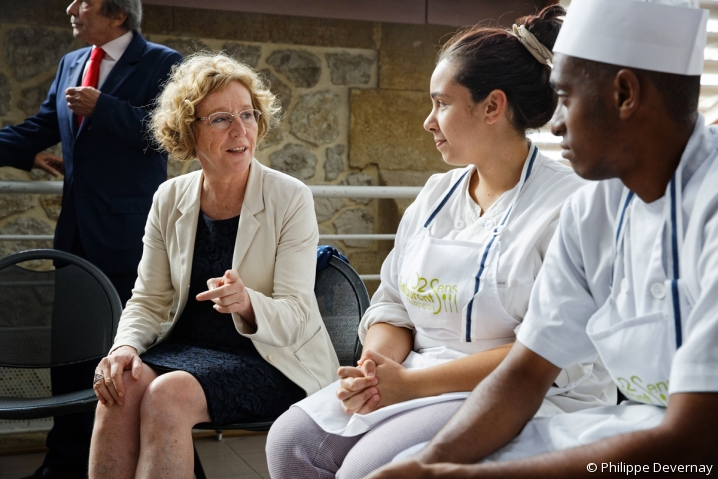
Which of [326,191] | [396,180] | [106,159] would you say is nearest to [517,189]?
[326,191]

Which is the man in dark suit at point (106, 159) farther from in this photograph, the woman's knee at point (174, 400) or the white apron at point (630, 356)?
the white apron at point (630, 356)

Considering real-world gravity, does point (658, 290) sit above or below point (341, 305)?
above

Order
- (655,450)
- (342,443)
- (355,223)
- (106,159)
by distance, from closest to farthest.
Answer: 1. (655,450)
2. (342,443)
3. (106,159)
4. (355,223)

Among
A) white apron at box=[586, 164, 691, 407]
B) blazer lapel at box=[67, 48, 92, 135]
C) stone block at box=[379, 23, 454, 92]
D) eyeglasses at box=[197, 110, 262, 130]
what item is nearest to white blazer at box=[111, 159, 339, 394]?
eyeglasses at box=[197, 110, 262, 130]

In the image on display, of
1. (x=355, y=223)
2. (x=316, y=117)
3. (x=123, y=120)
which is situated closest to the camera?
(x=123, y=120)

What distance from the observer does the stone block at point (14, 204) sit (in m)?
4.17

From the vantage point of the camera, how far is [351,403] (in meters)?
1.59

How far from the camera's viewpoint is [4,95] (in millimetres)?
4172

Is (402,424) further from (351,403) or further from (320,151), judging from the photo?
(320,151)

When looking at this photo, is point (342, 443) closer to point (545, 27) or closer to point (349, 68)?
point (545, 27)

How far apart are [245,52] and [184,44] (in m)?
0.36

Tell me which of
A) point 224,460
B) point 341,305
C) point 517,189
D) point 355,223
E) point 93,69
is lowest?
point 224,460

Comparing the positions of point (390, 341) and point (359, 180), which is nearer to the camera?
point (390, 341)

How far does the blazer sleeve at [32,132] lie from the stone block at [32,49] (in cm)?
124
